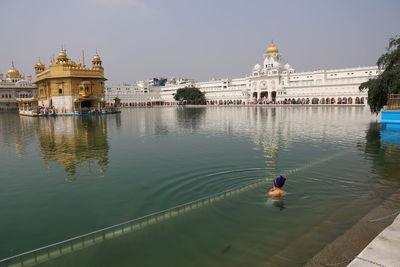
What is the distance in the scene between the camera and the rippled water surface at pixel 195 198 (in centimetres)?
491

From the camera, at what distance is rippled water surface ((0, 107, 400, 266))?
4906 millimetres

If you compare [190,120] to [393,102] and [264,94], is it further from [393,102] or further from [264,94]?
A: [264,94]

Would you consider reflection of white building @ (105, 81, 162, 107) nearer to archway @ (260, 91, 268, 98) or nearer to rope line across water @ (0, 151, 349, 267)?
archway @ (260, 91, 268, 98)

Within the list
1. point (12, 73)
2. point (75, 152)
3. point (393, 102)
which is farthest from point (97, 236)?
point (12, 73)

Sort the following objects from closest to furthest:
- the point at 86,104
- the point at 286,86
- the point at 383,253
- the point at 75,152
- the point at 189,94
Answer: the point at 383,253
the point at 75,152
the point at 86,104
the point at 286,86
the point at 189,94

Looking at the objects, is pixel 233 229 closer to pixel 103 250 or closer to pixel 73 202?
pixel 103 250

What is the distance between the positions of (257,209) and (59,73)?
47616 mm

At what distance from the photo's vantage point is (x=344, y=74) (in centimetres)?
7238

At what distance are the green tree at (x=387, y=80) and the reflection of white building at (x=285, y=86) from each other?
133 ft

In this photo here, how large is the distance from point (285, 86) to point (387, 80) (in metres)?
55.0

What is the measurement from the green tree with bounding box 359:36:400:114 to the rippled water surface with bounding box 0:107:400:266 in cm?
1087

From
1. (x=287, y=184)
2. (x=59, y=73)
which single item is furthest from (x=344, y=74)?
(x=287, y=184)

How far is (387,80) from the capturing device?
71.8ft

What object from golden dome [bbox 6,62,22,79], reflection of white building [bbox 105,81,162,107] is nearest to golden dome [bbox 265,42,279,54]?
reflection of white building [bbox 105,81,162,107]
